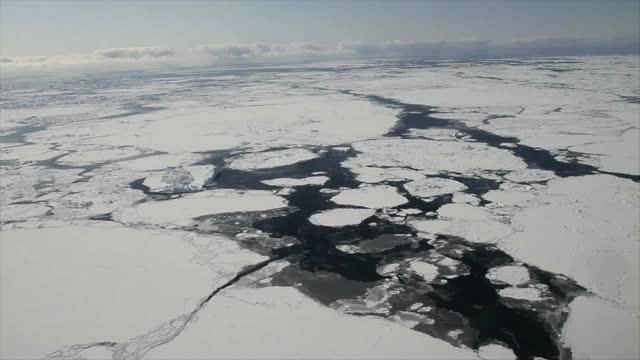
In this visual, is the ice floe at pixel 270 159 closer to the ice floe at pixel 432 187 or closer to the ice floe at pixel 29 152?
the ice floe at pixel 432 187

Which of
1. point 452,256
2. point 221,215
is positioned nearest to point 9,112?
point 221,215

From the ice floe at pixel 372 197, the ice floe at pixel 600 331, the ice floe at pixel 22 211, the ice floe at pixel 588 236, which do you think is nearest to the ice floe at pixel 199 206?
the ice floe at pixel 372 197

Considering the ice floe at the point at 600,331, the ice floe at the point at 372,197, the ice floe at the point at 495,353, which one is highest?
the ice floe at the point at 372,197

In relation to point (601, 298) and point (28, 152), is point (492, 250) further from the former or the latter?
point (28, 152)

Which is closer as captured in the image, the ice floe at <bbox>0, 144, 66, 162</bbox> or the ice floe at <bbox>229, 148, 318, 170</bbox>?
the ice floe at <bbox>229, 148, 318, 170</bbox>

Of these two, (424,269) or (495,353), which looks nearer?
(495,353)

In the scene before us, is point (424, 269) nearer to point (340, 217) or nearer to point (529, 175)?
point (340, 217)

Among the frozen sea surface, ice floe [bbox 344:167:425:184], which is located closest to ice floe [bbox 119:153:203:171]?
the frozen sea surface

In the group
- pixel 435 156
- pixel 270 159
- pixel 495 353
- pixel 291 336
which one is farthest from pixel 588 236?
pixel 270 159

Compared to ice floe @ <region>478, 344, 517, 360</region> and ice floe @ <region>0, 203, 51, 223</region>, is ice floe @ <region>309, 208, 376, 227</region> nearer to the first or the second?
ice floe @ <region>478, 344, 517, 360</region>
